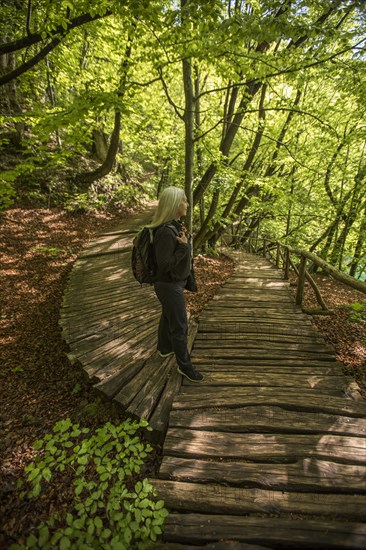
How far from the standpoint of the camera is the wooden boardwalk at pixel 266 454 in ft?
6.55

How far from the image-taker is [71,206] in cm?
1280

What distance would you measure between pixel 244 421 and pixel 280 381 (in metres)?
0.88

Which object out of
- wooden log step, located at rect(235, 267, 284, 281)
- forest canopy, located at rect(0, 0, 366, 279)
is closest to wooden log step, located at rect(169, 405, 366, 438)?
forest canopy, located at rect(0, 0, 366, 279)

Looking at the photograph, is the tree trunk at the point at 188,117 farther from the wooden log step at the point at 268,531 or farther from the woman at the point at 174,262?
the wooden log step at the point at 268,531

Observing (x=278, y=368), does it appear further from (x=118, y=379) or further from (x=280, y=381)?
(x=118, y=379)

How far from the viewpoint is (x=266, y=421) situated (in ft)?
9.23

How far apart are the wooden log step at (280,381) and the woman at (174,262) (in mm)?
248

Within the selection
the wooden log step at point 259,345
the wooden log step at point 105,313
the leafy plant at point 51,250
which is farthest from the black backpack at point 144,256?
the leafy plant at point 51,250

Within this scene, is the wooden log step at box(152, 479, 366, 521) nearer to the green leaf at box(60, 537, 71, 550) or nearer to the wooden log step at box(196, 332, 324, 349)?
the green leaf at box(60, 537, 71, 550)

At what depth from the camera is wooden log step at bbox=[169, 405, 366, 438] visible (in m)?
2.71

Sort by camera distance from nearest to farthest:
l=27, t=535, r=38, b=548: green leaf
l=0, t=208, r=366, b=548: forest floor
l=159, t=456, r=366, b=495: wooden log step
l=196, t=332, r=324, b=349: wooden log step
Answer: l=27, t=535, r=38, b=548: green leaf < l=159, t=456, r=366, b=495: wooden log step < l=0, t=208, r=366, b=548: forest floor < l=196, t=332, r=324, b=349: wooden log step

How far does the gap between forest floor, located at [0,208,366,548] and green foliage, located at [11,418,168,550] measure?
0.61 feet

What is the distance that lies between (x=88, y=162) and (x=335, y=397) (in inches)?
665

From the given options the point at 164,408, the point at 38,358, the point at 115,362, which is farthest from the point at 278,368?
the point at 38,358
